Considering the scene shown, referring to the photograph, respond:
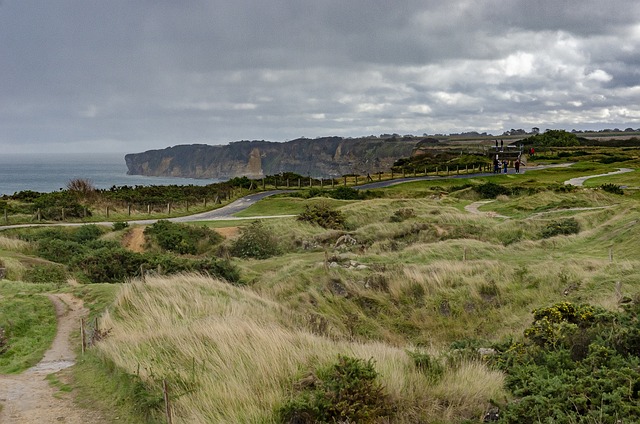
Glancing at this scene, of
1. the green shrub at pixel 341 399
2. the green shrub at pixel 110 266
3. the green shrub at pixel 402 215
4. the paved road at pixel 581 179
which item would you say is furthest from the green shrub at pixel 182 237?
the paved road at pixel 581 179

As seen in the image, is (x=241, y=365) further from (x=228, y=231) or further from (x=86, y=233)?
(x=86, y=233)

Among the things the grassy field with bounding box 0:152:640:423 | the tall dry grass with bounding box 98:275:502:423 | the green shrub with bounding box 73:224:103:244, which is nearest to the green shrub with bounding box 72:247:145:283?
the grassy field with bounding box 0:152:640:423

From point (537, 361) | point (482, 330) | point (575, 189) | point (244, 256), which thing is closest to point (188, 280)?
point (482, 330)

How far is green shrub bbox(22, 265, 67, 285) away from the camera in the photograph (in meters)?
17.5

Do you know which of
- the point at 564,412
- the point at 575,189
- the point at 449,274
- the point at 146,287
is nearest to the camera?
the point at 564,412

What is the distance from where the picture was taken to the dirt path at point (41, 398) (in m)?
5.98

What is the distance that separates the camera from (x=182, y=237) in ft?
87.1

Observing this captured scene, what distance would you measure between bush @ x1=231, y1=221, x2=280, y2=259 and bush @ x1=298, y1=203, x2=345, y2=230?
16.2 feet

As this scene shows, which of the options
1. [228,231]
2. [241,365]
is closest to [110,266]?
[228,231]

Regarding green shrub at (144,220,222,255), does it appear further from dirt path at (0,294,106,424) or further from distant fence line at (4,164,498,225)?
dirt path at (0,294,106,424)

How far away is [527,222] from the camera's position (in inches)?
933

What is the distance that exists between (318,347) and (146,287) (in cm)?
590

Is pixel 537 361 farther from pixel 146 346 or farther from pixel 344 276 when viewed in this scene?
pixel 344 276

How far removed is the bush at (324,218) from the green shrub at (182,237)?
20.3ft
